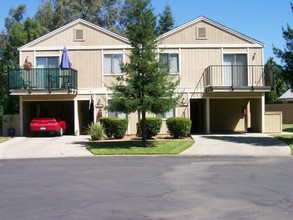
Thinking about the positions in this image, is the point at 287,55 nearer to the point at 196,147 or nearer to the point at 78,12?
the point at 196,147

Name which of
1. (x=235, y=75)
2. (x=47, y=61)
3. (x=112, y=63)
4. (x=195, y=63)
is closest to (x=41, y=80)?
(x=47, y=61)

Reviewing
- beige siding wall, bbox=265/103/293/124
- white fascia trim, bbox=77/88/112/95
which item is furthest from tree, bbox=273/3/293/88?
beige siding wall, bbox=265/103/293/124

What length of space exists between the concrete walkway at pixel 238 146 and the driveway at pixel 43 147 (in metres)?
5.14

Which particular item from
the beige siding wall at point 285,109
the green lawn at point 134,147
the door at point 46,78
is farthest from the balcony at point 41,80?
the beige siding wall at point 285,109

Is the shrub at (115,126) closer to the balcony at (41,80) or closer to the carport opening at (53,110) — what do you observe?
the balcony at (41,80)

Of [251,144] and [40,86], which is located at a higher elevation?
[40,86]

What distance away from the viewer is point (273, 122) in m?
29.2

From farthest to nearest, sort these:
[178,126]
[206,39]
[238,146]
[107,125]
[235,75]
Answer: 1. [206,39]
2. [235,75]
3. [107,125]
4. [178,126]
5. [238,146]

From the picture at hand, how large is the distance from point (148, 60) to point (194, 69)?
8.32 metres

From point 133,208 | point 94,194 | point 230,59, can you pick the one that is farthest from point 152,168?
point 230,59

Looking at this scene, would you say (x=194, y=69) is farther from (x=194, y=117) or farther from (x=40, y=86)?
(x=40, y=86)

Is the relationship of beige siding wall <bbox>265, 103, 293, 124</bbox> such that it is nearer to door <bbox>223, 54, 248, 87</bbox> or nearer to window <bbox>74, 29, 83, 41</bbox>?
door <bbox>223, 54, 248, 87</bbox>

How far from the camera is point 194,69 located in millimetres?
29828

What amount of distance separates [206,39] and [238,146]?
989 centimetres
